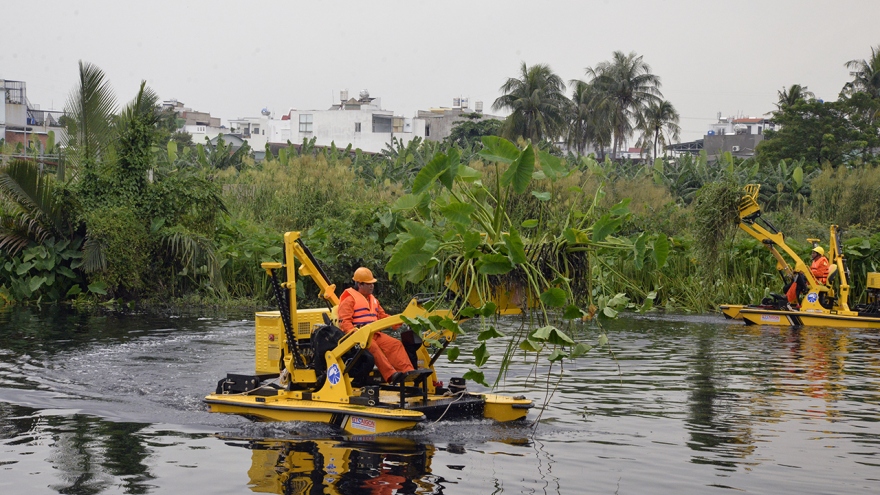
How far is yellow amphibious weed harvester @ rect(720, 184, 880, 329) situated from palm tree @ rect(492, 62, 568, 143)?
130 ft

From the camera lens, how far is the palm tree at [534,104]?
209 ft

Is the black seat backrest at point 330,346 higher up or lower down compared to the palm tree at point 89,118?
lower down

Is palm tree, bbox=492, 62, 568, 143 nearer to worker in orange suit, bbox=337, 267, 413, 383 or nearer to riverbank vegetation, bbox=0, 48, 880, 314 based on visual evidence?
riverbank vegetation, bbox=0, 48, 880, 314

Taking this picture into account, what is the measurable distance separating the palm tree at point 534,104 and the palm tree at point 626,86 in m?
4.26

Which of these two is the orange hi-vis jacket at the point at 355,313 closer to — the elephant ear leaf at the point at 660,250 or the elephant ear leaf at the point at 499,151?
the elephant ear leaf at the point at 499,151

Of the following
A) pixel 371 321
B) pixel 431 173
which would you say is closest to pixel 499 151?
pixel 431 173

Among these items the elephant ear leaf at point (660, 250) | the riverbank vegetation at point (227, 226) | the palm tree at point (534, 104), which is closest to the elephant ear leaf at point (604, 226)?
the elephant ear leaf at point (660, 250)

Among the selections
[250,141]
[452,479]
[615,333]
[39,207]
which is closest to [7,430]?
[452,479]

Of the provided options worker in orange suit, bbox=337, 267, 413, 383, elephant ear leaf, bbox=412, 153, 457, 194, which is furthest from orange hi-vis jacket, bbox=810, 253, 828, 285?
elephant ear leaf, bbox=412, 153, 457, 194

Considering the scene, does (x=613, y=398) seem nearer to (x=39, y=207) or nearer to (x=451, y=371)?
(x=451, y=371)

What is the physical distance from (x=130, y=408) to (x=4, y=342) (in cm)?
640

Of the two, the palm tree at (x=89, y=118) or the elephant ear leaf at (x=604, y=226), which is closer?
the elephant ear leaf at (x=604, y=226)

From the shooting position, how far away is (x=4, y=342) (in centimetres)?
1802

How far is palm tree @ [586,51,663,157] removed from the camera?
68.2 metres
